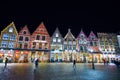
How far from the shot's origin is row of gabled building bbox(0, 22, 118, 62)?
40.2 m

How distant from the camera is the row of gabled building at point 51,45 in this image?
4016 cm

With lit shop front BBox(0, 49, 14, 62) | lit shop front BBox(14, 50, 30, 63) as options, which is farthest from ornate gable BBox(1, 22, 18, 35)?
lit shop front BBox(14, 50, 30, 63)

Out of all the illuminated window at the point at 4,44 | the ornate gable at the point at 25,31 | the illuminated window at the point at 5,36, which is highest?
the ornate gable at the point at 25,31

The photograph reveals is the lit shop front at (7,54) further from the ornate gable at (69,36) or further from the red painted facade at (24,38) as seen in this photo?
the ornate gable at (69,36)

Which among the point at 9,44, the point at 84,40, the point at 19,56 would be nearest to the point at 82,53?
the point at 84,40

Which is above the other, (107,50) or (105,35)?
(105,35)

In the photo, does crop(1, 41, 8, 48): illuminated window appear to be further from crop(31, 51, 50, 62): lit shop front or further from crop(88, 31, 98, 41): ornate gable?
crop(88, 31, 98, 41): ornate gable

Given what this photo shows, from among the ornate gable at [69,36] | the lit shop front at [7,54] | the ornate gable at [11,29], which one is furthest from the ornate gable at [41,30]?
the lit shop front at [7,54]

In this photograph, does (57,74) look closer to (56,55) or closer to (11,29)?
(56,55)

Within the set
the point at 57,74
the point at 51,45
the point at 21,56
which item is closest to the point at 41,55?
the point at 51,45

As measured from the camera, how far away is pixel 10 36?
4109cm

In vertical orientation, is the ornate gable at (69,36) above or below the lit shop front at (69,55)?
above

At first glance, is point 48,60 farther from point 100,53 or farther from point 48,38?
point 100,53

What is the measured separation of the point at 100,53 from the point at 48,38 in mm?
24317
